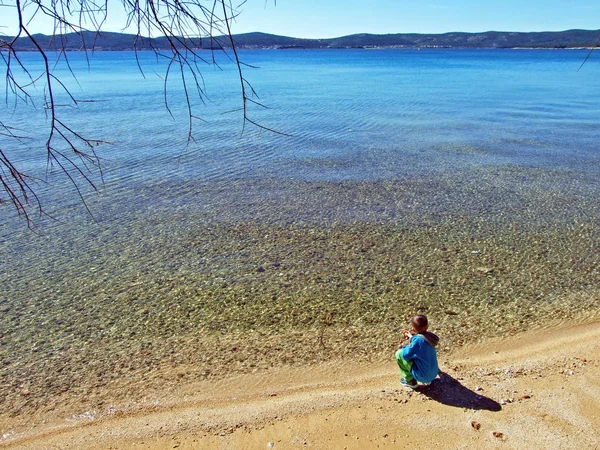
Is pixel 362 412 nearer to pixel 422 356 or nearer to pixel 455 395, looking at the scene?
pixel 422 356

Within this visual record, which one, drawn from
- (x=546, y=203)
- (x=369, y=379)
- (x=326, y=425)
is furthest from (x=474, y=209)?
(x=326, y=425)

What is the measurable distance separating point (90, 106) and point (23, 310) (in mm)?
23184

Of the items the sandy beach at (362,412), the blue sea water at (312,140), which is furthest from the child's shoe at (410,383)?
the blue sea water at (312,140)

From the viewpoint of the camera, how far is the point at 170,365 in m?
5.89

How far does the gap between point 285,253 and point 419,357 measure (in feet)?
13.2

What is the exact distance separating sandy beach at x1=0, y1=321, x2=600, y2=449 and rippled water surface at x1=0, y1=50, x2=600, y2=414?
0.49m

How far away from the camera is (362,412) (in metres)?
4.84

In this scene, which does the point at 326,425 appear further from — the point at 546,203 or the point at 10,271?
the point at 546,203

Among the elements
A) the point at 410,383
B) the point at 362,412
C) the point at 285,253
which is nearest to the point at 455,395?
the point at 410,383

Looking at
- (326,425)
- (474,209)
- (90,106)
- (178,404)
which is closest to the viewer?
(326,425)

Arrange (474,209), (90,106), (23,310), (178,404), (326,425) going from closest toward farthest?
(326,425) → (178,404) → (23,310) → (474,209) → (90,106)

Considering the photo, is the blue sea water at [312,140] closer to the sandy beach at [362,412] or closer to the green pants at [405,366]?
the sandy beach at [362,412]

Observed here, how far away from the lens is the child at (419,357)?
5.03 m

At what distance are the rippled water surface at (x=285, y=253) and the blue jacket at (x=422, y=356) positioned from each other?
37.5 inches
